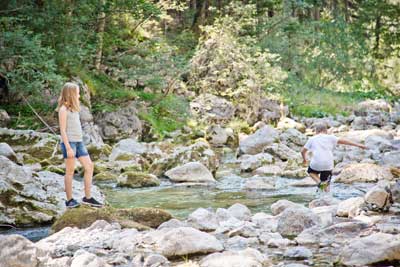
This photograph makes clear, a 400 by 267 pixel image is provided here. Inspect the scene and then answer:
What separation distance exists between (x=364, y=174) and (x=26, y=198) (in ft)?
19.7

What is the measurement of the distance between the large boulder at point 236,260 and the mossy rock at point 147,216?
6.68ft

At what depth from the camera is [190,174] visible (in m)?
10.9

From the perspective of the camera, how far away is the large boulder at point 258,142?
15107 mm

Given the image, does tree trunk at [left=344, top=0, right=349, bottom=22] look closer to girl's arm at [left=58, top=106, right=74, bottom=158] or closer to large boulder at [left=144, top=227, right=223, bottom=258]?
girl's arm at [left=58, top=106, right=74, bottom=158]

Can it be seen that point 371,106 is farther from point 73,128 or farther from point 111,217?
point 111,217

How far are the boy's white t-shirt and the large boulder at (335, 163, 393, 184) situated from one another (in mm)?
1564

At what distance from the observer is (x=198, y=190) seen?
9.79 meters

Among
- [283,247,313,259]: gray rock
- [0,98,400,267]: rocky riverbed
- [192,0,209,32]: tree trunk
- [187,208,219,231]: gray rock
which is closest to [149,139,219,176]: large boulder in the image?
[0,98,400,267]: rocky riverbed

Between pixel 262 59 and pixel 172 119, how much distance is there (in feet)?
16.0

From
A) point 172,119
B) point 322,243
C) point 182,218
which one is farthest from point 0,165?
point 172,119

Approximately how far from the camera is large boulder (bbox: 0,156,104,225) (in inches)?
266

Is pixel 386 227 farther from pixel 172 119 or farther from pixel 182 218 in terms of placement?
pixel 172 119

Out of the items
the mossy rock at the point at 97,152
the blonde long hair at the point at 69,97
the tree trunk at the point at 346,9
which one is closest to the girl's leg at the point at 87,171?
the blonde long hair at the point at 69,97

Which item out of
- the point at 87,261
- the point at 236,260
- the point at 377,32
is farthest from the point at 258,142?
the point at 377,32
